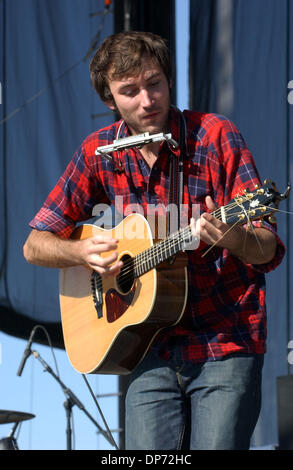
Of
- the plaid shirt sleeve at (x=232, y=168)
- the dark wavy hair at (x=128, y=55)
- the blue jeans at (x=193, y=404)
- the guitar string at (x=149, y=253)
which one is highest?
the dark wavy hair at (x=128, y=55)

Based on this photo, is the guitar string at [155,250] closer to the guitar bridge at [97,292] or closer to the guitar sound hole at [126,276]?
the guitar sound hole at [126,276]

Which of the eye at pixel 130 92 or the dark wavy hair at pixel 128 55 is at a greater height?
the dark wavy hair at pixel 128 55

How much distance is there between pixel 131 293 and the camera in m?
2.37

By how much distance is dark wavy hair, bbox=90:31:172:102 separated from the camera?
2.40m

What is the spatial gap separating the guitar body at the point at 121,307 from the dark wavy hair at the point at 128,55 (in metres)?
0.49

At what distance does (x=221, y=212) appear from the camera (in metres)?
2.00

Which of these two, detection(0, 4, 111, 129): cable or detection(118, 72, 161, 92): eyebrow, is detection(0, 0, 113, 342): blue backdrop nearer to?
detection(0, 4, 111, 129): cable

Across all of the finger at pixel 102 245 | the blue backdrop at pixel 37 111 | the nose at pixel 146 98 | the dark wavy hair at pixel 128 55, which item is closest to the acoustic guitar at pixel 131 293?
the finger at pixel 102 245

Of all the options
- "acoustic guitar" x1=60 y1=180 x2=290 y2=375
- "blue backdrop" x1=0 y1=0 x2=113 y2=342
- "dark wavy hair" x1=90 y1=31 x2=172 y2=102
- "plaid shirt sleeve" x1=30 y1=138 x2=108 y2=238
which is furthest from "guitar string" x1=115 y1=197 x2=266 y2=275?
"blue backdrop" x1=0 y1=0 x2=113 y2=342

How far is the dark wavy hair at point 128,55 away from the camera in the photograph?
2.40m

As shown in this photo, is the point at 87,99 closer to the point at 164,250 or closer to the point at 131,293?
the point at 131,293

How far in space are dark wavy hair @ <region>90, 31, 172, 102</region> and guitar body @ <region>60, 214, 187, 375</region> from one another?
19.1 inches

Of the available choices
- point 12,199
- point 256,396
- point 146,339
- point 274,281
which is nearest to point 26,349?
point 12,199
